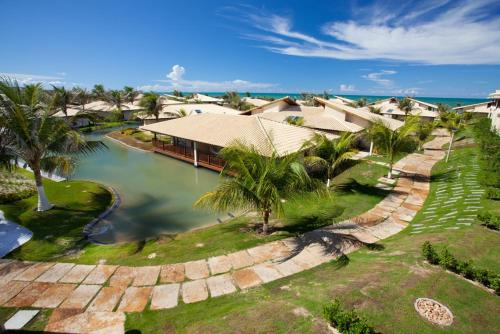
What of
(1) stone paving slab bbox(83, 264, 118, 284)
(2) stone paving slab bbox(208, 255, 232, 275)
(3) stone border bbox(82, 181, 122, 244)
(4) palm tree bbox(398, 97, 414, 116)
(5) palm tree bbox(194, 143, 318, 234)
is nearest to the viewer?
(1) stone paving slab bbox(83, 264, 118, 284)

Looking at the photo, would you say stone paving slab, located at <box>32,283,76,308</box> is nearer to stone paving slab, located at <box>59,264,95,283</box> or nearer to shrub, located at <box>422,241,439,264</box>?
stone paving slab, located at <box>59,264,95,283</box>

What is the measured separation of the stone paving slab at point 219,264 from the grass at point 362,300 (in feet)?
4.14

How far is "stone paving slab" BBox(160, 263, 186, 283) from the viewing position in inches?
302

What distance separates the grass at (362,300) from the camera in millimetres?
4875


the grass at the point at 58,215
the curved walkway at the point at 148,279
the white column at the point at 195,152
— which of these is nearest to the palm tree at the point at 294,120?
the white column at the point at 195,152

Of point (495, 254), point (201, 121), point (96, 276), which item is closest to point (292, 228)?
point (495, 254)

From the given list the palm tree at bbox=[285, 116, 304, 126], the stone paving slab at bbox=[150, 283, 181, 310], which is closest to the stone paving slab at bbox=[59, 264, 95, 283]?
the stone paving slab at bbox=[150, 283, 181, 310]

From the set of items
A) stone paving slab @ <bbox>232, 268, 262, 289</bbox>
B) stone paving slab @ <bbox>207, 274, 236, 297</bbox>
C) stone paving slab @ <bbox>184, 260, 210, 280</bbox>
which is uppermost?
stone paving slab @ <bbox>232, 268, 262, 289</bbox>

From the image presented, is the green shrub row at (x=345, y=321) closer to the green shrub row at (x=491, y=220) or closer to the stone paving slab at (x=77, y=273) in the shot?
the green shrub row at (x=491, y=220)

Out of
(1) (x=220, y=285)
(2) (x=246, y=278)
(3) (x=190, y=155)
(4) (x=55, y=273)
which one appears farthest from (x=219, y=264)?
(3) (x=190, y=155)

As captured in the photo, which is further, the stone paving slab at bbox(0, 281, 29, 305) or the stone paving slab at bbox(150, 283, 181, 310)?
the stone paving slab at bbox(0, 281, 29, 305)

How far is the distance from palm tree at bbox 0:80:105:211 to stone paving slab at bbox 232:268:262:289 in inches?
404

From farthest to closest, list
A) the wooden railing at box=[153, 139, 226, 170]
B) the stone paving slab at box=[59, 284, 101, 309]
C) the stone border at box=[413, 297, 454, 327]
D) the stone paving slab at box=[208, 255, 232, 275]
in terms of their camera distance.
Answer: the wooden railing at box=[153, 139, 226, 170] → the stone paving slab at box=[208, 255, 232, 275] → the stone paving slab at box=[59, 284, 101, 309] → the stone border at box=[413, 297, 454, 327]

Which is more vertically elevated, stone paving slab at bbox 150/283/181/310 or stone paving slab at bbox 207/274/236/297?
stone paving slab at bbox 207/274/236/297
